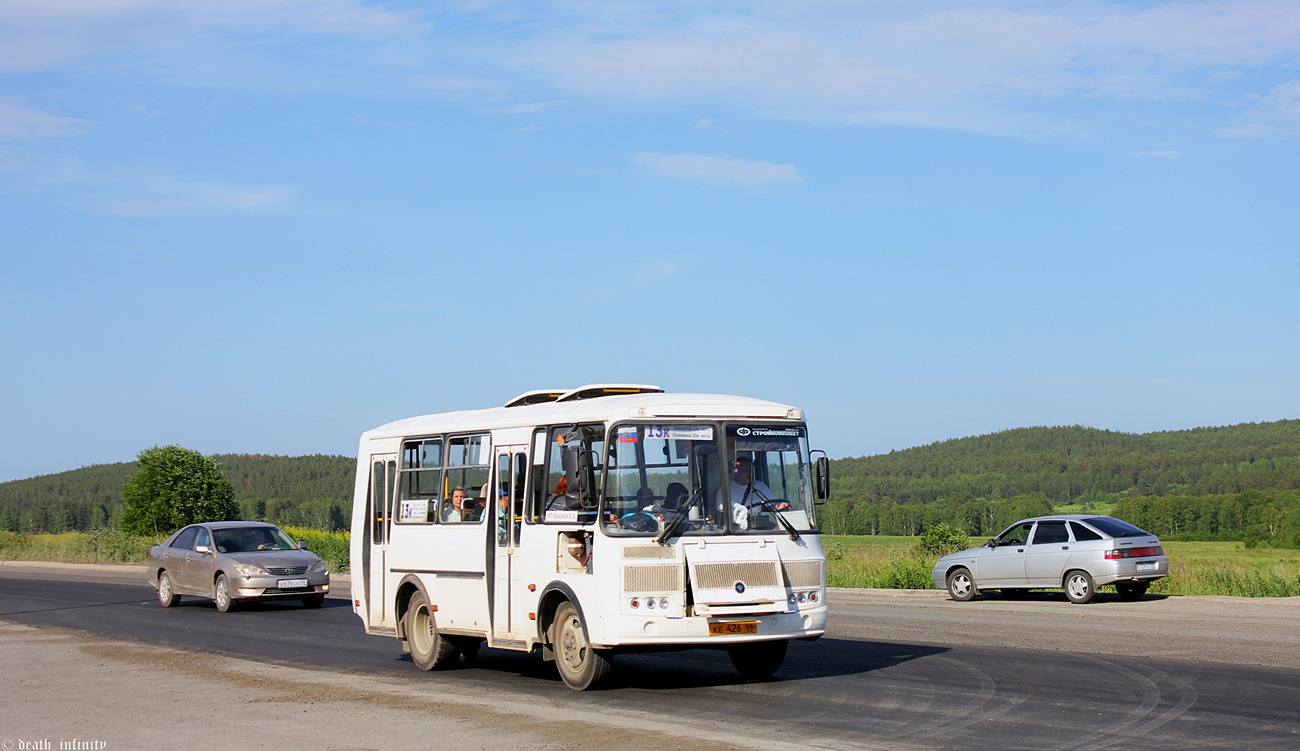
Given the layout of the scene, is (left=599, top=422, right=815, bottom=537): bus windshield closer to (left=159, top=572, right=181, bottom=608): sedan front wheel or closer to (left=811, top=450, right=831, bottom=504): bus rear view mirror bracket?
(left=811, top=450, right=831, bottom=504): bus rear view mirror bracket

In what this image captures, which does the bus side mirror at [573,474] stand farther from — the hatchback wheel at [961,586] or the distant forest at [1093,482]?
the distant forest at [1093,482]

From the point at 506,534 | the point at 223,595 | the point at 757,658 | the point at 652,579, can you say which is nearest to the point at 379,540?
the point at 506,534

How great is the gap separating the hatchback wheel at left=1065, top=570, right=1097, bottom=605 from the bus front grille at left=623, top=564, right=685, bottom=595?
46.8 feet

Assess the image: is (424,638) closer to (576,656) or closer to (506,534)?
(506,534)

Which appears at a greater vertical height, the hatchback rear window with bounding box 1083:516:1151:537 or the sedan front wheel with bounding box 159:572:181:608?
the hatchback rear window with bounding box 1083:516:1151:537

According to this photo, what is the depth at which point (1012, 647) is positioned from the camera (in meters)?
15.2

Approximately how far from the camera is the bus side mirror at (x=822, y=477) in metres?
11.9

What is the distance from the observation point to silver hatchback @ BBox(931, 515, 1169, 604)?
22797mm

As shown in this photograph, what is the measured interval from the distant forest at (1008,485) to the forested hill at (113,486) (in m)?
0.32

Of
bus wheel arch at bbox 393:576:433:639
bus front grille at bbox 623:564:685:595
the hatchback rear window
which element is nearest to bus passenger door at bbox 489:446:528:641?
bus front grille at bbox 623:564:685:595

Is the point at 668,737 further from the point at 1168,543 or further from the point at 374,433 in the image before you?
the point at 1168,543

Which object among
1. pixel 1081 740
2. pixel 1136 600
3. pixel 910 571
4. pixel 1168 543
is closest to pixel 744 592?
pixel 1081 740

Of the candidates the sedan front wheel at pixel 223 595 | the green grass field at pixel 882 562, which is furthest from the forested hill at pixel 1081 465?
the sedan front wheel at pixel 223 595

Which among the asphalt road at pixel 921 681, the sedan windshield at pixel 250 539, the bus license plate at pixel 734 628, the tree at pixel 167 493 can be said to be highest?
the tree at pixel 167 493
